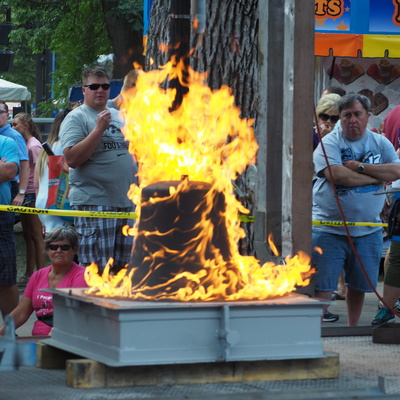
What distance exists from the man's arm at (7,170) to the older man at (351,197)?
246 centimetres

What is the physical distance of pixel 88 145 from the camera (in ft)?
25.0

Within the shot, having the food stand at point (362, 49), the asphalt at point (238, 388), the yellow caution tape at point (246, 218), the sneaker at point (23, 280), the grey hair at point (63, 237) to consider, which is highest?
the food stand at point (362, 49)

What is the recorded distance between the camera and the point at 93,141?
7594mm

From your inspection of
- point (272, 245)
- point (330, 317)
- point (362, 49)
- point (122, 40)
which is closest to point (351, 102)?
point (272, 245)

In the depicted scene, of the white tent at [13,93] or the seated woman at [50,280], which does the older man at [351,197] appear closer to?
the seated woman at [50,280]

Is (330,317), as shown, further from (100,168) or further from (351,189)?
(100,168)

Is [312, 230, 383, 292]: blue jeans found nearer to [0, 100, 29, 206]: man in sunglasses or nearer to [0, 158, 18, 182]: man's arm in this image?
[0, 158, 18, 182]: man's arm

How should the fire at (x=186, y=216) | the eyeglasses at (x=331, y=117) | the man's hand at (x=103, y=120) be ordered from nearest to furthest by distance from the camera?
the fire at (x=186, y=216) → the man's hand at (x=103, y=120) → the eyeglasses at (x=331, y=117)

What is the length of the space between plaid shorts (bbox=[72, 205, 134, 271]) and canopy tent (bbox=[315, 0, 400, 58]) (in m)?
5.67

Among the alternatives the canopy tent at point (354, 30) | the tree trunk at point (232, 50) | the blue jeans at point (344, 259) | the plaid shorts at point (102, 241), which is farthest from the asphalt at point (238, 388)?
the canopy tent at point (354, 30)

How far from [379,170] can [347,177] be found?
0.92 feet

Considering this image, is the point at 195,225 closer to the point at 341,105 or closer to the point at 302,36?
the point at 302,36

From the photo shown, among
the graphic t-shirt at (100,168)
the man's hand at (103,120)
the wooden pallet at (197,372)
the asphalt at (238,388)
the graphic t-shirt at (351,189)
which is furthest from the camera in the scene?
the graphic t-shirt at (100,168)

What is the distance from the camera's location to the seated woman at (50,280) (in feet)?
22.1
